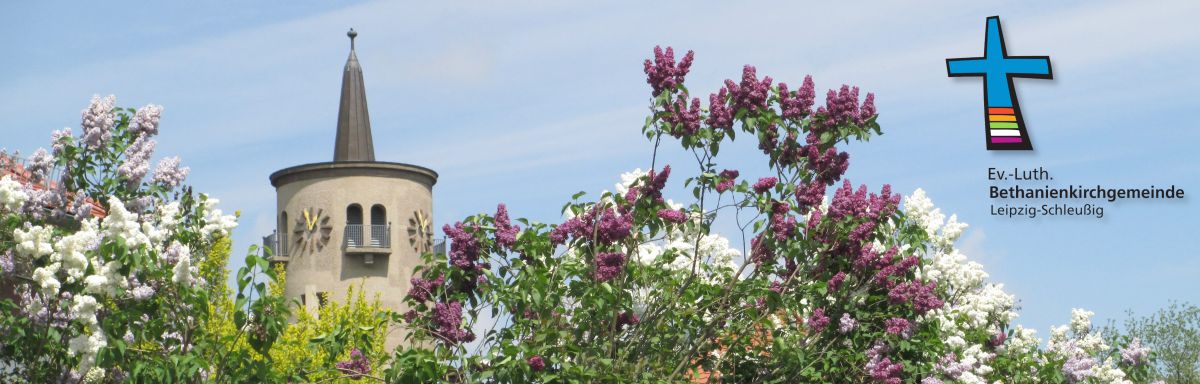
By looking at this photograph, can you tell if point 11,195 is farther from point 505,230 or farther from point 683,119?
point 683,119

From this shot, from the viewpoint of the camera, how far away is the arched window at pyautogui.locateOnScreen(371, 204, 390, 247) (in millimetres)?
46531

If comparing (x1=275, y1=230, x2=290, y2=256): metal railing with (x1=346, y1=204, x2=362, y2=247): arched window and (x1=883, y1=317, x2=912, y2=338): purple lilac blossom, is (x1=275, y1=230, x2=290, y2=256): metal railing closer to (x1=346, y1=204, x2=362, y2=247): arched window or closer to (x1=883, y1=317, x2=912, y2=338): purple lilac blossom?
(x1=346, y1=204, x2=362, y2=247): arched window

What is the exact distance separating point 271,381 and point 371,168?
38.5m

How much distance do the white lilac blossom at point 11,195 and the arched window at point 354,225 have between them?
124 ft

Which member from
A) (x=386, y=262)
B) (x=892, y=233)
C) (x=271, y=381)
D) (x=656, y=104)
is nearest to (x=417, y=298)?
(x=271, y=381)

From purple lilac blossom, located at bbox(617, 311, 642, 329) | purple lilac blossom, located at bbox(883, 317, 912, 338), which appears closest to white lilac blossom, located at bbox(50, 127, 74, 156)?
purple lilac blossom, located at bbox(617, 311, 642, 329)

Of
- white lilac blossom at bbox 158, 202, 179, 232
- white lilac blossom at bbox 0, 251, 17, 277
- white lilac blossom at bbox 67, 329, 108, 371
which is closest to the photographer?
white lilac blossom at bbox 67, 329, 108, 371

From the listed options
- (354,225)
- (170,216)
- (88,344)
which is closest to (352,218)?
(354,225)

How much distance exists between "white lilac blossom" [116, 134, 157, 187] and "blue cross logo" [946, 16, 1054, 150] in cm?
770

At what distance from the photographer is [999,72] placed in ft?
46.4

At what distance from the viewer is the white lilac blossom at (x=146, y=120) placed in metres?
9.71

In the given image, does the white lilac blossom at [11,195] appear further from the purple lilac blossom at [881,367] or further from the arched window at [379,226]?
the arched window at [379,226]

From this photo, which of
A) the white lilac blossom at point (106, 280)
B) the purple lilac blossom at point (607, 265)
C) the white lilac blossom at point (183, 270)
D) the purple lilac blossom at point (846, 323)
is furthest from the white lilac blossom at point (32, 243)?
the purple lilac blossom at point (846, 323)

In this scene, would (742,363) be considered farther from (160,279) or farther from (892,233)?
(160,279)
